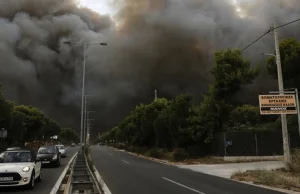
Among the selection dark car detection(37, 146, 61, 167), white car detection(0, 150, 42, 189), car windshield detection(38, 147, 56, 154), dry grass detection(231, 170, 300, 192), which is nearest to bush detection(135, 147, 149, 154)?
car windshield detection(38, 147, 56, 154)

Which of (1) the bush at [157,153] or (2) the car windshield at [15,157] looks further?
(1) the bush at [157,153]

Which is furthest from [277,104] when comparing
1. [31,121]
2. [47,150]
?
[31,121]

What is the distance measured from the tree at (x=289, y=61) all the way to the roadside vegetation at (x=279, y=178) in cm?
1560

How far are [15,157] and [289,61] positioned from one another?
2717 cm

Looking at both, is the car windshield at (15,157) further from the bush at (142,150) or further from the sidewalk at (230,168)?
the bush at (142,150)

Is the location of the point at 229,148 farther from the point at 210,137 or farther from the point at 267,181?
the point at 267,181

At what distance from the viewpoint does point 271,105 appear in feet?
63.9

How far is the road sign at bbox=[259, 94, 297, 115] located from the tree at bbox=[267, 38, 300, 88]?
14.1 m

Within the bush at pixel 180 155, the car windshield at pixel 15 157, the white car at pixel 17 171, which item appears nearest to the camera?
the white car at pixel 17 171

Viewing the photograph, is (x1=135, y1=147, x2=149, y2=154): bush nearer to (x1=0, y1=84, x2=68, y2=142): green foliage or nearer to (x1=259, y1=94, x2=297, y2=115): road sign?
(x1=0, y1=84, x2=68, y2=142): green foliage

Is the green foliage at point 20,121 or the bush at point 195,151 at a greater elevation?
the green foliage at point 20,121

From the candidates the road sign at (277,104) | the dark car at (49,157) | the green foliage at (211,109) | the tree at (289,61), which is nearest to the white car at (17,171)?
the dark car at (49,157)

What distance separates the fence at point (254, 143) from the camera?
30.2 metres

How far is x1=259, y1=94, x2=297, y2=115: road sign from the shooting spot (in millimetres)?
19406
